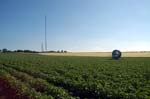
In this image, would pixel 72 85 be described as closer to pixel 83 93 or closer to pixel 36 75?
pixel 83 93

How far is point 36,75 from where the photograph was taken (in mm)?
24141

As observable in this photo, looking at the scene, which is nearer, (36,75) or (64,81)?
(64,81)

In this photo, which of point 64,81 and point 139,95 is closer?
point 139,95

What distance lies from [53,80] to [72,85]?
2951 mm

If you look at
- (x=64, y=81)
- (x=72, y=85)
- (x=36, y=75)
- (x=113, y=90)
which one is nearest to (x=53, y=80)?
(x=64, y=81)

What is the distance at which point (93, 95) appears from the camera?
14.8 meters

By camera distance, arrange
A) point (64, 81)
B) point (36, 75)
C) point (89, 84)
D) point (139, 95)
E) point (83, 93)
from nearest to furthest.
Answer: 1. point (139, 95)
2. point (83, 93)
3. point (89, 84)
4. point (64, 81)
5. point (36, 75)

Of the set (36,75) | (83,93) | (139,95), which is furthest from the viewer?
(36,75)

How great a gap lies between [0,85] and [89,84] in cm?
683

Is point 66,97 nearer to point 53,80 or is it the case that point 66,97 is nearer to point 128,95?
point 128,95

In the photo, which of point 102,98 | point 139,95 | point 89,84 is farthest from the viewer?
point 89,84

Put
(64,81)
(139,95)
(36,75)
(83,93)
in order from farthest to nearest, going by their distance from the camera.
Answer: (36,75) < (64,81) < (83,93) < (139,95)

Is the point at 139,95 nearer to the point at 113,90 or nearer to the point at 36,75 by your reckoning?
the point at 113,90

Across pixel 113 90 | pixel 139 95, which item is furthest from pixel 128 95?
pixel 113 90
